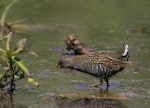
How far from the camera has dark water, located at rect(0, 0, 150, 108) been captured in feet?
27.2

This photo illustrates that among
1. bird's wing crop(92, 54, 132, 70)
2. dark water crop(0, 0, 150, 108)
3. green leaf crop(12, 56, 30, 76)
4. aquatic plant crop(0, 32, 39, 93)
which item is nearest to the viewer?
green leaf crop(12, 56, 30, 76)

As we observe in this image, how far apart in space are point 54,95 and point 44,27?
244 inches

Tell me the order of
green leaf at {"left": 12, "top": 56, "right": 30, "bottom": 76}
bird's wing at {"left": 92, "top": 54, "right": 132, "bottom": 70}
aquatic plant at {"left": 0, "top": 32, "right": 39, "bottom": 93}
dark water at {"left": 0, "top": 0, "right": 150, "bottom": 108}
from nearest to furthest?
1. green leaf at {"left": 12, "top": 56, "right": 30, "bottom": 76}
2. aquatic plant at {"left": 0, "top": 32, "right": 39, "bottom": 93}
3. dark water at {"left": 0, "top": 0, "right": 150, "bottom": 108}
4. bird's wing at {"left": 92, "top": 54, "right": 132, "bottom": 70}

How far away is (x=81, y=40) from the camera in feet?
43.3

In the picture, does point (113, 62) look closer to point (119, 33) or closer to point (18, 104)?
point (18, 104)

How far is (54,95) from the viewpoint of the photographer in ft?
27.4

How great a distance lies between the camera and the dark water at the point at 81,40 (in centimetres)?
830

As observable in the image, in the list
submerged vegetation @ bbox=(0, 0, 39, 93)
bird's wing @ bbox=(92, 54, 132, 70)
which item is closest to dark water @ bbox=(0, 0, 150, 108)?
submerged vegetation @ bbox=(0, 0, 39, 93)

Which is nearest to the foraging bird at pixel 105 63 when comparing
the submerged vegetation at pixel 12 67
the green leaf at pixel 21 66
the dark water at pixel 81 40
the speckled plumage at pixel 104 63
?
the speckled plumage at pixel 104 63

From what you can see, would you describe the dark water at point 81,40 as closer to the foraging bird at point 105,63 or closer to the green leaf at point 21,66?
the foraging bird at point 105,63

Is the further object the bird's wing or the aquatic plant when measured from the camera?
the bird's wing

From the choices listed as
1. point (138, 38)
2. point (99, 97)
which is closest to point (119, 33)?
point (138, 38)

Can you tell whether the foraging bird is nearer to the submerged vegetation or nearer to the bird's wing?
the bird's wing

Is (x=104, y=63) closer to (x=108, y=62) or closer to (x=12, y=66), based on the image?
(x=108, y=62)
